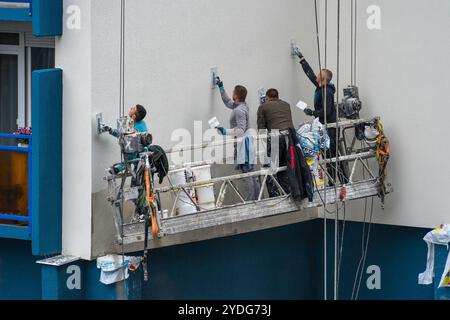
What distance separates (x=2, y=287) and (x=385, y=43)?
326 inches

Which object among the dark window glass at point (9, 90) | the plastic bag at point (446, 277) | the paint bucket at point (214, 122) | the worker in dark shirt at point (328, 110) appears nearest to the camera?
the paint bucket at point (214, 122)

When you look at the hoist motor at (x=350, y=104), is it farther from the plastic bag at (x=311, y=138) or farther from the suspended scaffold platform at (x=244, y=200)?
the plastic bag at (x=311, y=138)

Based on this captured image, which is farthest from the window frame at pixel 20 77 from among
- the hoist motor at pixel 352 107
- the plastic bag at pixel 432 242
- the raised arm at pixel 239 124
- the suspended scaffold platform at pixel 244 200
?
the plastic bag at pixel 432 242

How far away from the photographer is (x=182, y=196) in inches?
654

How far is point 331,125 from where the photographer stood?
1806cm

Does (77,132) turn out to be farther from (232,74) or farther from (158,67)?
(232,74)

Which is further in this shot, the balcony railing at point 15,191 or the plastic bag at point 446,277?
the plastic bag at point 446,277

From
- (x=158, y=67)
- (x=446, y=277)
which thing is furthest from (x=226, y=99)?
(x=446, y=277)

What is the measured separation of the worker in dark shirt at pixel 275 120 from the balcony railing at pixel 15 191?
3979mm

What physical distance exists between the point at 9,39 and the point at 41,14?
83.8 inches

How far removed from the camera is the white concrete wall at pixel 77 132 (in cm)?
1585

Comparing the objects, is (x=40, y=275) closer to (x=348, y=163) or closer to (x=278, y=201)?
(x=278, y=201)
